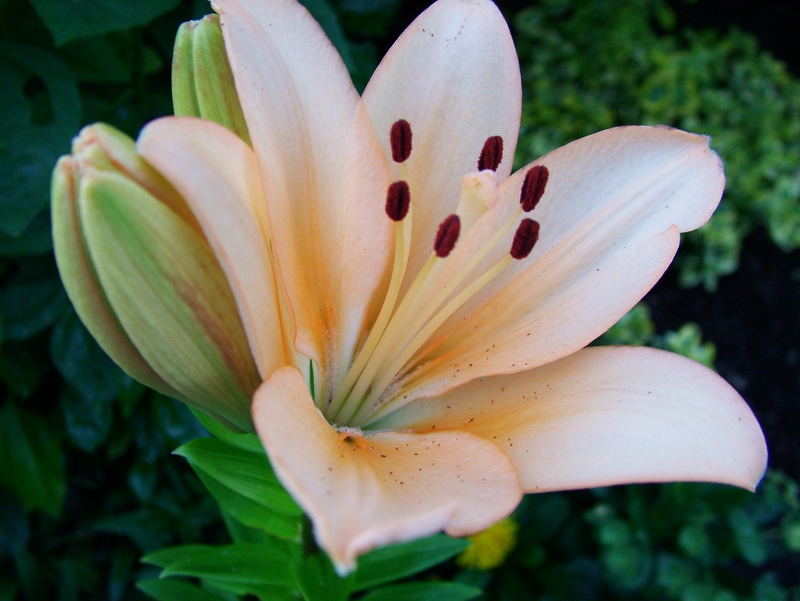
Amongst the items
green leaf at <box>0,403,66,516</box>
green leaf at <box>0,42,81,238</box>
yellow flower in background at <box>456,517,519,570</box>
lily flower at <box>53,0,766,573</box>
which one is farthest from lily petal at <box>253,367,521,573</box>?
yellow flower in background at <box>456,517,519,570</box>

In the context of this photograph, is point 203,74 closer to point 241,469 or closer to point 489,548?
point 241,469

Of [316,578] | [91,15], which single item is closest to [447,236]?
[316,578]

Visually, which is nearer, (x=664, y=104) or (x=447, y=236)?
(x=447, y=236)

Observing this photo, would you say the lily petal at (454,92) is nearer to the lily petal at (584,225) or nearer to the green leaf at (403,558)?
the lily petal at (584,225)

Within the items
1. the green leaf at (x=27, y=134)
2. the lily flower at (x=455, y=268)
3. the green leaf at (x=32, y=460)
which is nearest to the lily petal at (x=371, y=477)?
the lily flower at (x=455, y=268)

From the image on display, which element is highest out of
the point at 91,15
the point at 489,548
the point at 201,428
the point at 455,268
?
the point at 91,15

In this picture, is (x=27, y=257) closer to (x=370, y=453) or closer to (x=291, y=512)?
(x=291, y=512)

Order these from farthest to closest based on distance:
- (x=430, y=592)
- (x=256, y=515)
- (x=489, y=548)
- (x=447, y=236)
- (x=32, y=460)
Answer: (x=489, y=548) < (x=32, y=460) < (x=430, y=592) < (x=256, y=515) < (x=447, y=236)
